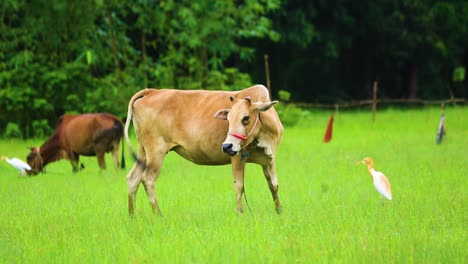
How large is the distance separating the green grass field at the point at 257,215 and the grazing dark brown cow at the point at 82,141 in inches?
12.4

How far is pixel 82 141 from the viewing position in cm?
1520

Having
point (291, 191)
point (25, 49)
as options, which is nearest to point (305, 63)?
point (25, 49)

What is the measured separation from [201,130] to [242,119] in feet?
2.83

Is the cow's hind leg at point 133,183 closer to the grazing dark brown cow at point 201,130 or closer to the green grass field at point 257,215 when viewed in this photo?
the grazing dark brown cow at point 201,130

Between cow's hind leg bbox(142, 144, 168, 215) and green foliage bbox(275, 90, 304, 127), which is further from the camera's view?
green foliage bbox(275, 90, 304, 127)

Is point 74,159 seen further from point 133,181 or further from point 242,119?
point 242,119

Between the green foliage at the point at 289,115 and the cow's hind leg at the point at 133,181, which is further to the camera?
the green foliage at the point at 289,115

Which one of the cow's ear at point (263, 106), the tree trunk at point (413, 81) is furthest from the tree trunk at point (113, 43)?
the tree trunk at point (413, 81)

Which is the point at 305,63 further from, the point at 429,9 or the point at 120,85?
the point at 120,85

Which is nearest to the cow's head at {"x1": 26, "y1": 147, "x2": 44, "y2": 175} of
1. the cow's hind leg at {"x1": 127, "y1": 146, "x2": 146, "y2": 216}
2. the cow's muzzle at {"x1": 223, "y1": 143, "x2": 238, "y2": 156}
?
the cow's hind leg at {"x1": 127, "y1": 146, "x2": 146, "y2": 216}

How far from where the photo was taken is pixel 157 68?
23.9 m

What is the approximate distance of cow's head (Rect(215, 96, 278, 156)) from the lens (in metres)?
8.98

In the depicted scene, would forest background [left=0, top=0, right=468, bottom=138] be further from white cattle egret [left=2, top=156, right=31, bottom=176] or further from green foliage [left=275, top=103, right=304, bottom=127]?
white cattle egret [left=2, top=156, right=31, bottom=176]

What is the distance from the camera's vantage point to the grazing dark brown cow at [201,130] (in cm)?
934
